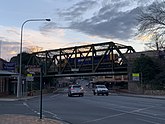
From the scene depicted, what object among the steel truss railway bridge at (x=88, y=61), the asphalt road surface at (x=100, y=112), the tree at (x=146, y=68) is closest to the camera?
the asphalt road surface at (x=100, y=112)

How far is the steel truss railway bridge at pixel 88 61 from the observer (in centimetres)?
9038

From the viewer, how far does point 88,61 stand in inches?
3888

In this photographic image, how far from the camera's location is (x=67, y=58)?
105m

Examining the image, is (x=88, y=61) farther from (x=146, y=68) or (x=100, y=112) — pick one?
(x=100, y=112)

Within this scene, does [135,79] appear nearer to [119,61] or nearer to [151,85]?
[151,85]

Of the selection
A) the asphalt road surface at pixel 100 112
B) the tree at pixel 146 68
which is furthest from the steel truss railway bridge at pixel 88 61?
the asphalt road surface at pixel 100 112

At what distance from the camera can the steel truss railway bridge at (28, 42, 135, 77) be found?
90.4 meters

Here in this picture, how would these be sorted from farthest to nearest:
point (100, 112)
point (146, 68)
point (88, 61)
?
point (88, 61)
point (146, 68)
point (100, 112)

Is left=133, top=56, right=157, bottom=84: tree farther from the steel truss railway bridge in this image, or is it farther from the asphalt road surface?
the asphalt road surface

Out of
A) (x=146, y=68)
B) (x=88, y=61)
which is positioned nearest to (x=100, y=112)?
(x=146, y=68)

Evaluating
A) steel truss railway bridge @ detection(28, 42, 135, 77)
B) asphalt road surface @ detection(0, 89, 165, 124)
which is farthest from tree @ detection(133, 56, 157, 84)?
asphalt road surface @ detection(0, 89, 165, 124)

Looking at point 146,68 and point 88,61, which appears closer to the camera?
point 146,68

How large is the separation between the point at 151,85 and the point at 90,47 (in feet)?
126

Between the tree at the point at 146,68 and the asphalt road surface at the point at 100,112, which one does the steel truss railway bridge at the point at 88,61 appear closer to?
the tree at the point at 146,68
